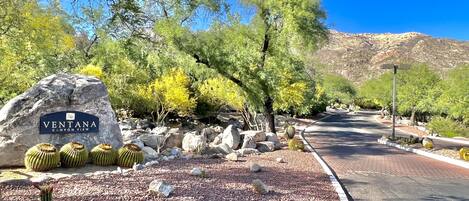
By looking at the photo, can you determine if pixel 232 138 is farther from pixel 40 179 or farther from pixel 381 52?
pixel 381 52

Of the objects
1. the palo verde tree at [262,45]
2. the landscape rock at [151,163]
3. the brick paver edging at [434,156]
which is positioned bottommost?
the brick paver edging at [434,156]

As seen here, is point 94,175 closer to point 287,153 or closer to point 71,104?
point 71,104

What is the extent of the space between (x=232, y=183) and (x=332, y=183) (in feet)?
8.16

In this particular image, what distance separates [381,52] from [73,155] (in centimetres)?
10458

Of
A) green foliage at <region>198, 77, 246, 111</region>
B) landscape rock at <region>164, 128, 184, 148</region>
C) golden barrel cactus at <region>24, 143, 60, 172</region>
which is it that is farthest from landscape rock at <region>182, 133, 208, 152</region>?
green foliage at <region>198, 77, 246, 111</region>

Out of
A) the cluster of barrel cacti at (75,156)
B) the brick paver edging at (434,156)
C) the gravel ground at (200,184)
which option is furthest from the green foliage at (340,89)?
the cluster of barrel cacti at (75,156)

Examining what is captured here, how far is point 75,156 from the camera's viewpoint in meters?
9.70

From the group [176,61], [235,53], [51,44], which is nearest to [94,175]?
[51,44]

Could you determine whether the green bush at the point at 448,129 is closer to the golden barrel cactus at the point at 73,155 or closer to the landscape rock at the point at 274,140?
the landscape rock at the point at 274,140

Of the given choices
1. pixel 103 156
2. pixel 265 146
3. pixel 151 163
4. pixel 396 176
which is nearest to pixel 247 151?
pixel 265 146

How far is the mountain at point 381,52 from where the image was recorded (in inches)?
3647

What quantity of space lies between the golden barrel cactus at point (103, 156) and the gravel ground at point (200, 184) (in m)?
1.01

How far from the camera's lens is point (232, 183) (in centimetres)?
891

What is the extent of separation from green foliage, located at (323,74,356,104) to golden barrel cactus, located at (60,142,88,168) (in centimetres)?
8107
